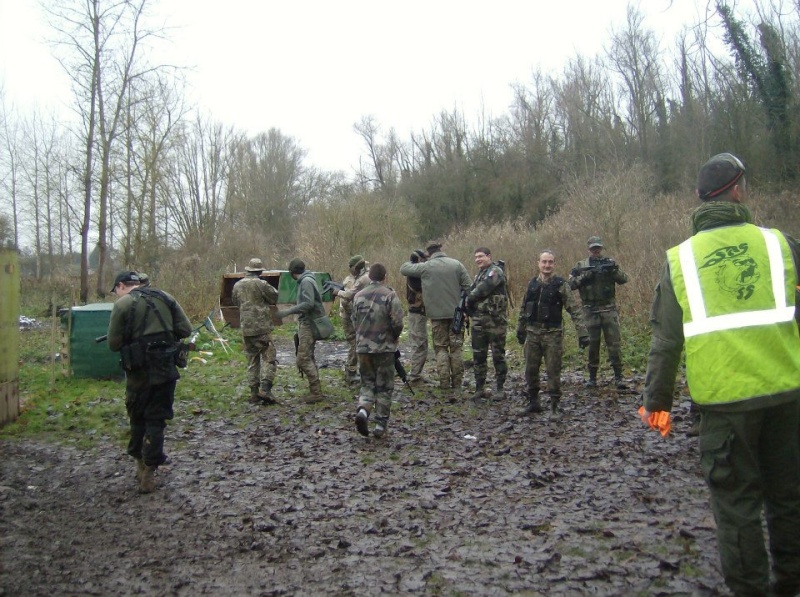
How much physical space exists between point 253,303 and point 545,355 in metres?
4.29

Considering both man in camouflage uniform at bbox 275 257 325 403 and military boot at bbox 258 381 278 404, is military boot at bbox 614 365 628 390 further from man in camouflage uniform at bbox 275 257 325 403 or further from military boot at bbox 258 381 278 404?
military boot at bbox 258 381 278 404

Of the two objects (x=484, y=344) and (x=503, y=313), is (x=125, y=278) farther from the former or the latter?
(x=503, y=313)

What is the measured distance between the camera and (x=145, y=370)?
21.2ft

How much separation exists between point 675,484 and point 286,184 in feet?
157

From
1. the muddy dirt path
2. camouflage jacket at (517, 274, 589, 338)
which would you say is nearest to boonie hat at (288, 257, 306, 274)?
the muddy dirt path

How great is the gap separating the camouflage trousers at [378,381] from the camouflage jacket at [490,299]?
6.50 ft

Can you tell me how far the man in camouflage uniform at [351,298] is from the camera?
10.6 meters

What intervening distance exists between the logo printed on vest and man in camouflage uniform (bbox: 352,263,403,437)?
4964mm

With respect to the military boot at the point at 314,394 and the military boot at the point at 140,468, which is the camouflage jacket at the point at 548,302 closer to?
the military boot at the point at 314,394

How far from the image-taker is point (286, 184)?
5131 centimetres

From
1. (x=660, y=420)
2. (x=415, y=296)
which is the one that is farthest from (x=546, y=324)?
(x=660, y=420)

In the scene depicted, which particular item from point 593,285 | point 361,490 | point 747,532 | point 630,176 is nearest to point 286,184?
point 630,176

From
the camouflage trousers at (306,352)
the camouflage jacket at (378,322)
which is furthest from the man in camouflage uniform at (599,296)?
the camouflage trousers at (306,352)

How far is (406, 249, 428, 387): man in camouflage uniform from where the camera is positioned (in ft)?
36.9
